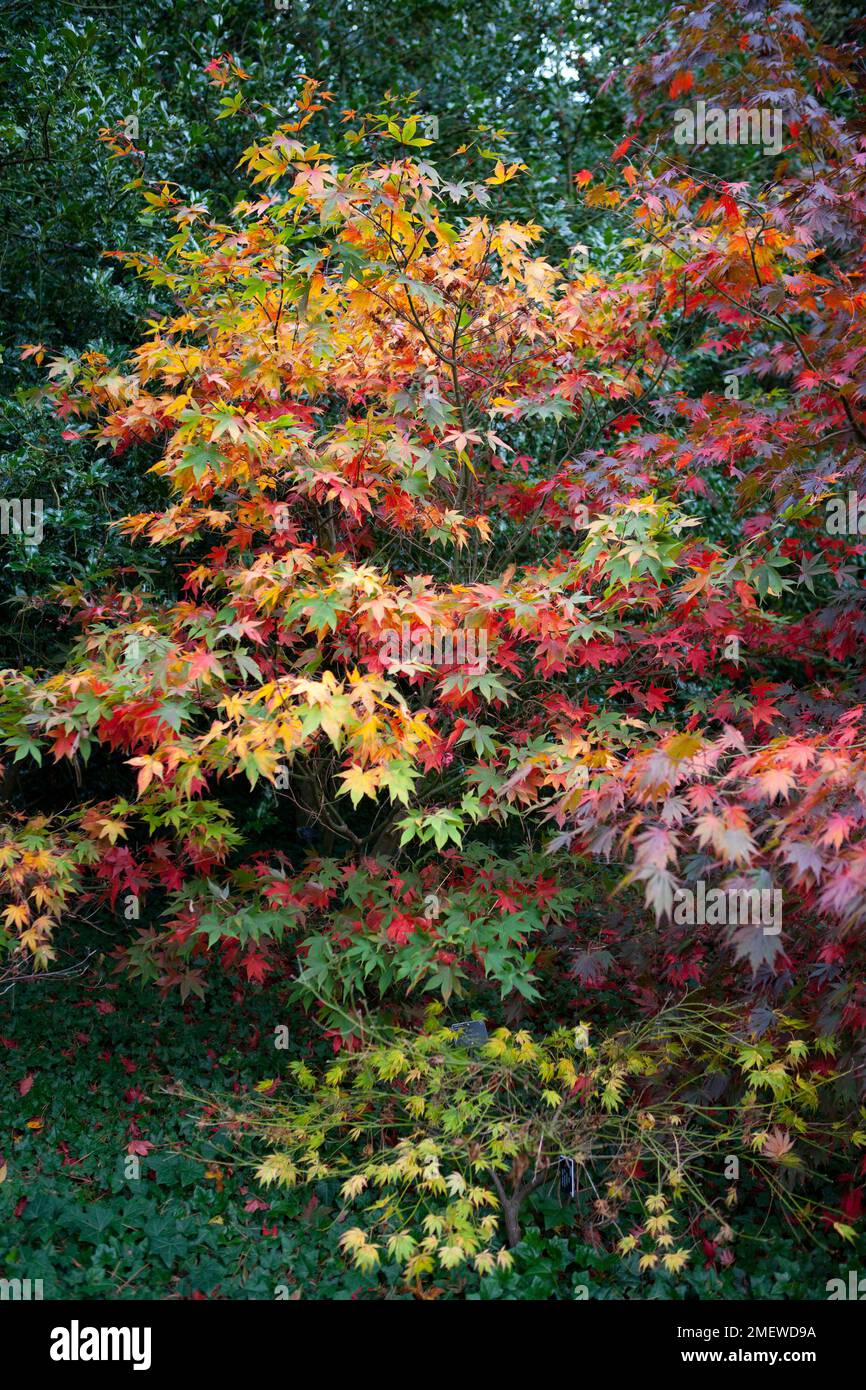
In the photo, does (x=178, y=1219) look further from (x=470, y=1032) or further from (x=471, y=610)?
(x=471, y=610)

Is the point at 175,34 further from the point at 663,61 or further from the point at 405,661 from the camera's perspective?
the point at 405,661

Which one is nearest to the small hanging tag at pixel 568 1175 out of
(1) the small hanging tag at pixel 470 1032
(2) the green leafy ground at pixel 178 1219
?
(2) the green leafy ground at pixel 178 1219

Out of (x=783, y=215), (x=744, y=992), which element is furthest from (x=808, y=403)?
(x=744, y=992)

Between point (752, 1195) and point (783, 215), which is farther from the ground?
point (783, 215)

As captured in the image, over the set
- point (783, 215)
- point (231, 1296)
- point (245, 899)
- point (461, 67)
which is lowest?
point (231, 1296)

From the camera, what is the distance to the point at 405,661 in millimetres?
3307

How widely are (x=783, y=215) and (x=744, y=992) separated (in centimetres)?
295

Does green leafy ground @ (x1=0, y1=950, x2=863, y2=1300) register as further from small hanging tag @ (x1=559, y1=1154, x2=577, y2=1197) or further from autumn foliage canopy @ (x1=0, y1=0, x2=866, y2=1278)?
autumn foliage canopy @ (x1=0, y1=0, x2=866, y2=1278)

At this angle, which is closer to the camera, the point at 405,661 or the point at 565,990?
the point at 405,661

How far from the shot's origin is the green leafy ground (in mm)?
3266

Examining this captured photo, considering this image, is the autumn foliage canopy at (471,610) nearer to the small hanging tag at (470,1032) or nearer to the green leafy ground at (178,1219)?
the small hanging tag at (470,1032)

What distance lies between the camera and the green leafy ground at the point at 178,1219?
327cm

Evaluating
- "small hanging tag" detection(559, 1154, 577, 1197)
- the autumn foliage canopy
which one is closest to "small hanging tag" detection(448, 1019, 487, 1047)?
the autumn foliage canopy

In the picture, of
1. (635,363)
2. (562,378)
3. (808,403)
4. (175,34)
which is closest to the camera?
(808,403)
